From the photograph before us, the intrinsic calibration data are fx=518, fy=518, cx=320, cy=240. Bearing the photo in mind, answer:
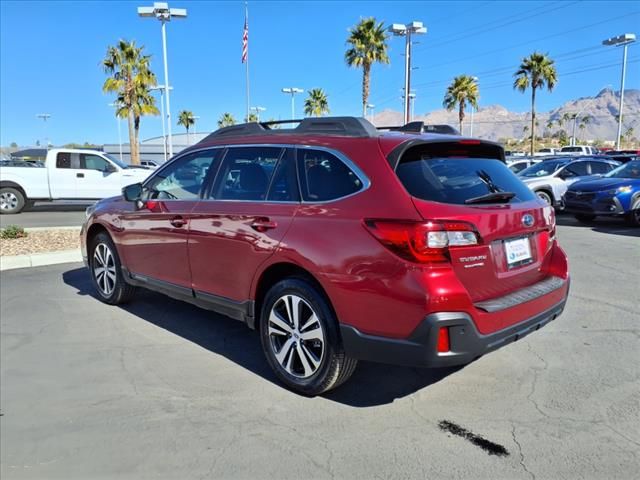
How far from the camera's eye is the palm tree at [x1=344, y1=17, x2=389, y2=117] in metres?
34.9

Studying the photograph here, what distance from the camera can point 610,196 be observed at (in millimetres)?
11469

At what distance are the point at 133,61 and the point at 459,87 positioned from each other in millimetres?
29301

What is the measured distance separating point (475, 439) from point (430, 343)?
678 millimetres

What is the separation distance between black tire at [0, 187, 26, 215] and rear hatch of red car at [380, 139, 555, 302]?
1534 centimetres

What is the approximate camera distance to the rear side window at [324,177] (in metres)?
3.34

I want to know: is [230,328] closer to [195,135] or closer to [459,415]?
[459,415]

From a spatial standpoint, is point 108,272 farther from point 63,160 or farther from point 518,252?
point 63,160

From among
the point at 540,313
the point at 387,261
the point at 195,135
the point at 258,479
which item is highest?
the point at 195,135

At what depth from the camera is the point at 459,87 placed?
48469 mm

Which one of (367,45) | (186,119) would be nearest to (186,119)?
(186,119)

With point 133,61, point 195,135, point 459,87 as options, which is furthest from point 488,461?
point 195,135

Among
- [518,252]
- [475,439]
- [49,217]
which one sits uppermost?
[518,252]

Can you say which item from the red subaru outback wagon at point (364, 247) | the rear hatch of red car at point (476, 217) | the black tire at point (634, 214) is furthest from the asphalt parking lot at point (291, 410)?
the black tire at point (634, 214)

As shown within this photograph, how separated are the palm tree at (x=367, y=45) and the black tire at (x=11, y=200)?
81.5ft
